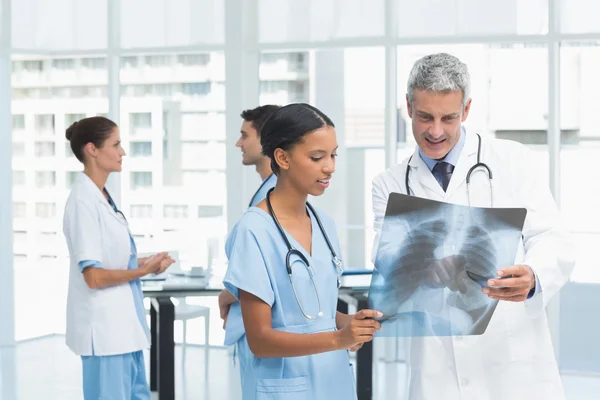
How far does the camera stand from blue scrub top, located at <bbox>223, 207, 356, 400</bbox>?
1751 mm

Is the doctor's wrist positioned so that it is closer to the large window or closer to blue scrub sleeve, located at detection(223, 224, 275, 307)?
blue scrub sleeve, located at detection(223, 224, 275, 307)

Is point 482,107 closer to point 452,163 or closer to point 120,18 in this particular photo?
point 120,18

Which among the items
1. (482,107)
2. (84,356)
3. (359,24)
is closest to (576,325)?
(482,107)

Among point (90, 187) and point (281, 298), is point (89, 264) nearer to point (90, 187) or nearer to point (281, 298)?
point (90, 187)

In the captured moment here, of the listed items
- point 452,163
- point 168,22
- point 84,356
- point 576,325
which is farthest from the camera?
point 168,22

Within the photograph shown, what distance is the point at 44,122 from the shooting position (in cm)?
679

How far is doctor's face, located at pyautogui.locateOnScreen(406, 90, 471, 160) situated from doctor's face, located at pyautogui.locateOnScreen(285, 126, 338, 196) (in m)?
0.25

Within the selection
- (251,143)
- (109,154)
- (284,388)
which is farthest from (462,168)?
(109,154)

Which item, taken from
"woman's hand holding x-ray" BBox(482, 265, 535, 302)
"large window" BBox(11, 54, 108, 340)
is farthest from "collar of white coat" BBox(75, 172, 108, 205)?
"large window" BBox(11, 54, 108, 340)

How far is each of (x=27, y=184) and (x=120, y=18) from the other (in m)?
1.48

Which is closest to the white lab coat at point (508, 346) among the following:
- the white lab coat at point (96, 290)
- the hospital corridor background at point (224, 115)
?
the white lab coat at point (96, 290)

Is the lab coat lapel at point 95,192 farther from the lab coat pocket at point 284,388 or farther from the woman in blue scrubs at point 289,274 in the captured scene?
the lab coat pocket at point 284,388

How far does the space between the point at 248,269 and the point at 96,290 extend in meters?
1.90

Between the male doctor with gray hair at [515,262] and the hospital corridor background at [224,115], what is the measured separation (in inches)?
124
